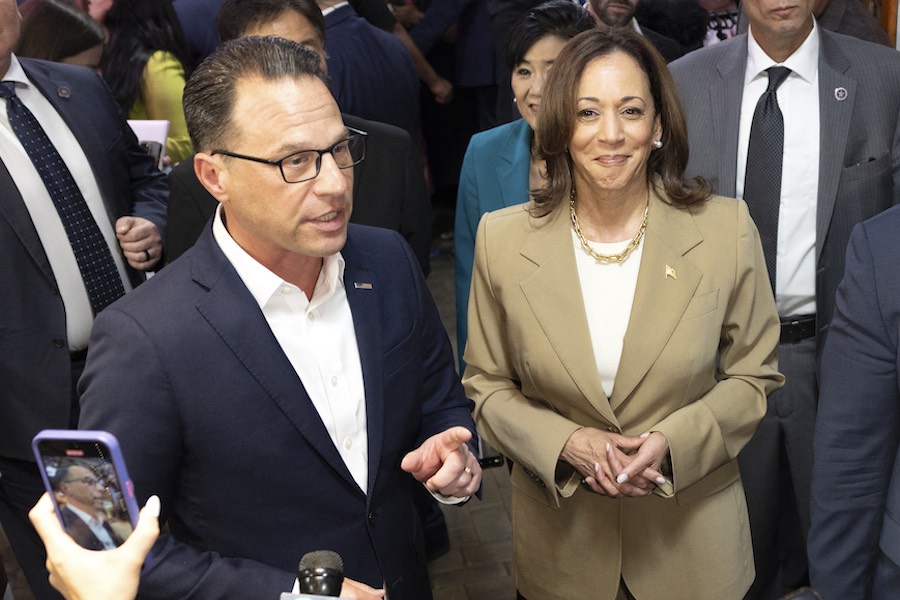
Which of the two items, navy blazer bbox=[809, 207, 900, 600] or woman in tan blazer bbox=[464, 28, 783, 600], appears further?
woman in tan blazer bbox=[464, 28, 783, 600]

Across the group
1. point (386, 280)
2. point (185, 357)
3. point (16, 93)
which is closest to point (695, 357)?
point (386, 280)

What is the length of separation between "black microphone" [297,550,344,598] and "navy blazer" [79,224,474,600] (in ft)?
1.68

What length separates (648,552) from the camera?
235 centimetres

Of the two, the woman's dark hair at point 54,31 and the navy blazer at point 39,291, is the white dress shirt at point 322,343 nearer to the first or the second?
the navy blazer at point 39,291

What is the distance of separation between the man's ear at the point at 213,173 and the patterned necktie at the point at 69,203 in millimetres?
1156

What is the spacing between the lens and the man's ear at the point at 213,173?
1.77m

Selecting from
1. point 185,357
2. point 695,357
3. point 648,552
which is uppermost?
point 185,357

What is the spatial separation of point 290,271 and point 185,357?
27cm

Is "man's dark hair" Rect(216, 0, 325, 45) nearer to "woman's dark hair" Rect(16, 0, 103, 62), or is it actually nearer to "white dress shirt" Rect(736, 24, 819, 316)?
"woman's dark hair" Rect(16, 0, 103, 62)

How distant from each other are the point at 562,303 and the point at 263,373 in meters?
0.83

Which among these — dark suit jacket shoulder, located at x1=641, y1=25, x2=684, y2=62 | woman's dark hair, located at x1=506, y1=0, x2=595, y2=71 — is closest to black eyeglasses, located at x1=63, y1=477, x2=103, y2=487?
woman's dark hair, located at x1=506, y1=0, x2=595, y2=71

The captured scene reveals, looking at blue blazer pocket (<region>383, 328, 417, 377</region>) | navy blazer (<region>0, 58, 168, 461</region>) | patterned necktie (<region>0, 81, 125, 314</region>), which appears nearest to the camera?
blue blazer pocket (<region>383, 328, 417, 377</region>)

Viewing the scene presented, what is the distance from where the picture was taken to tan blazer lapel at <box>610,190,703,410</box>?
2.24 meters

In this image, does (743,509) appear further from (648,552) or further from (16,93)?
(16,93)
